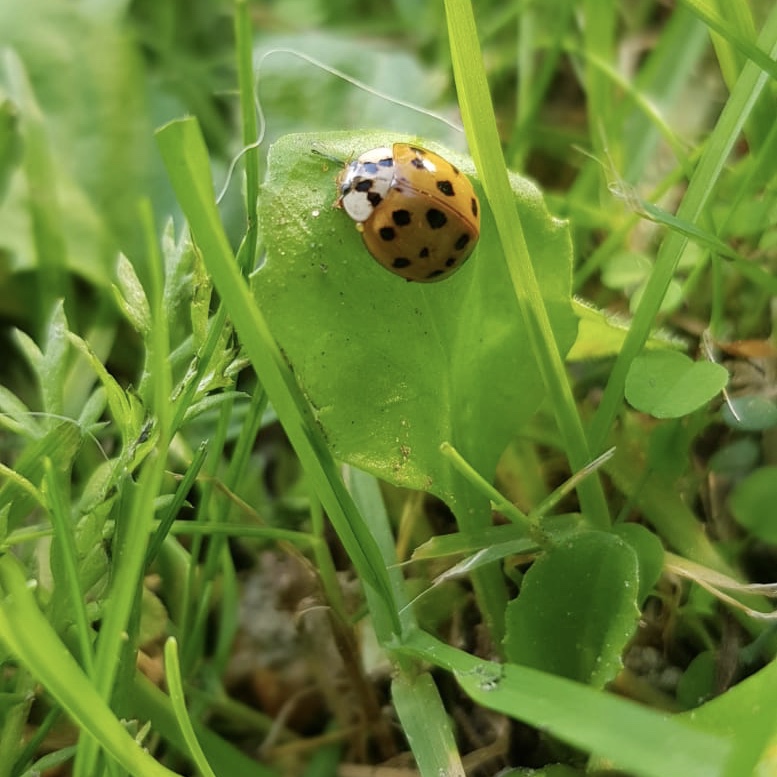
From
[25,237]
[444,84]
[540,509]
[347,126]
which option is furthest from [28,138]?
[540,509]

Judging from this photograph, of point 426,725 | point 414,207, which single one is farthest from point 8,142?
point 426,725

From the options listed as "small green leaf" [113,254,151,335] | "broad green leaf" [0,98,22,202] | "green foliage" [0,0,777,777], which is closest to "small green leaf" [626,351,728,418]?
"green foliage" [0,0,777,777]

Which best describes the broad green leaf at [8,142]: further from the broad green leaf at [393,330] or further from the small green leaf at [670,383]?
the small green leaf at [670,383]

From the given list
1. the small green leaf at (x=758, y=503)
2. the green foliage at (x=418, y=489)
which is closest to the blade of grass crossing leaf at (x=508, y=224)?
the green foliage at (x=418, y=489)

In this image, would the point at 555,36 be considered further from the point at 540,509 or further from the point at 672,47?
the point at 540,509

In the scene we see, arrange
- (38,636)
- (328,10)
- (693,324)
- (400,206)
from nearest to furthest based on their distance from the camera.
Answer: (38,636), (400,206), (693,324), (328,10)

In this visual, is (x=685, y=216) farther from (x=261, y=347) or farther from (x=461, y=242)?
(x=261, y=347)
